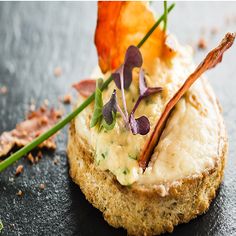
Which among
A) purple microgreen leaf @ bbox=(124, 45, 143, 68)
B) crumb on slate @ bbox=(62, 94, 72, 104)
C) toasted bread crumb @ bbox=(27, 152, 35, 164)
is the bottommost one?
toasted bread crumb @ bbox=(27, 152, 35, 164)

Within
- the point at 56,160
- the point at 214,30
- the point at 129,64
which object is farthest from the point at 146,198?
the point at 214,30

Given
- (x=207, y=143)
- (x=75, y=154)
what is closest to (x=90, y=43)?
(x=75, y=154)

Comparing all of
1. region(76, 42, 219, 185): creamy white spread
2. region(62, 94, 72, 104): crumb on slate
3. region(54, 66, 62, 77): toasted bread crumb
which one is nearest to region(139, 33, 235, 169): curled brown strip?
region(76, 42, 219, 185): creamy white spread

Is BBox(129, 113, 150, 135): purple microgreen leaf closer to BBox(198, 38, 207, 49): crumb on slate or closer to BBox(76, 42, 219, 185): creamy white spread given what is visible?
BBox(76, 42, 219, 185): creamy white spread

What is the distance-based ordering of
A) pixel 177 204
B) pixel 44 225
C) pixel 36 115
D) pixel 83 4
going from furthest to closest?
pixel 83 4 → pixel 36 115 → pixel 44 225 → pixel 177 204

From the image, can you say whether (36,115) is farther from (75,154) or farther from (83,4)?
(83,4)

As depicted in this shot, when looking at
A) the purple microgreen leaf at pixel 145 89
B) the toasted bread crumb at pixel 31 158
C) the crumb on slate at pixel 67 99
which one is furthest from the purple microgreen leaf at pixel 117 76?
the crumb on slate at pixel 67 99
